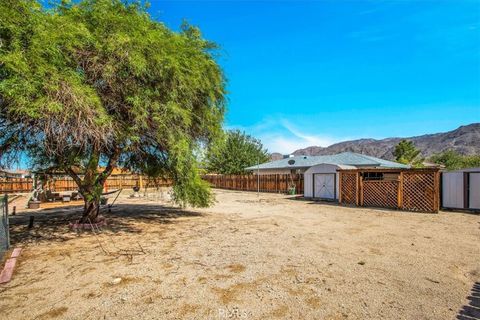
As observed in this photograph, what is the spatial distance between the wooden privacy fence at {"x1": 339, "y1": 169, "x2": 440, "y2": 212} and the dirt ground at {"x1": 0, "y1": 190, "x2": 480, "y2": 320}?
Result: 3.85 m

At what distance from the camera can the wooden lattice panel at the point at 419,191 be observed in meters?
11.7

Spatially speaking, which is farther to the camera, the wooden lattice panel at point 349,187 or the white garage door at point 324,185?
the white garage door at point 324,185

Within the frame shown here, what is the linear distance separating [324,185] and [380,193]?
4702 mm

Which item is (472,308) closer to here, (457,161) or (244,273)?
(244,273)

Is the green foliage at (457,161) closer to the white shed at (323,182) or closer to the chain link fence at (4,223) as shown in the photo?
the white shed at (323,182)

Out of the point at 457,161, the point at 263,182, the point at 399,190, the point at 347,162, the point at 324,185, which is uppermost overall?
the point at 347,162

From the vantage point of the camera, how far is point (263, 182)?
2642 cm

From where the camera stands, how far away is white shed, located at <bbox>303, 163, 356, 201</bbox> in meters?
17.2

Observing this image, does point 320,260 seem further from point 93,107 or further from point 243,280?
point 93,107

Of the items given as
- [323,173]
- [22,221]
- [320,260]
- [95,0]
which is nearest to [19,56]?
[95,0]

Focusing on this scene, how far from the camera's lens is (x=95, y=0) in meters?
6.74

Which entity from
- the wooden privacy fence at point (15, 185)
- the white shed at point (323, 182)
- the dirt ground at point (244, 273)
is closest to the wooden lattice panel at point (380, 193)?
the white shed at point (323, 182)

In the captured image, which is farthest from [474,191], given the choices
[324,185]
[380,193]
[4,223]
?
[4,223]

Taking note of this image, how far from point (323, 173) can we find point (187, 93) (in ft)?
42.4
